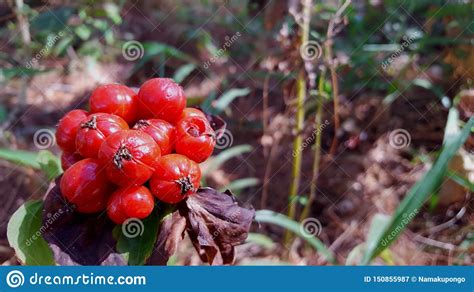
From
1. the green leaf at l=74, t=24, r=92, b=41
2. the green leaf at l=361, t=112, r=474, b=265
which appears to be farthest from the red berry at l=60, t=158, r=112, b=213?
the green leaf at l=74, t=24, r=92, b=41

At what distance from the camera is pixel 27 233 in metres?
1.25

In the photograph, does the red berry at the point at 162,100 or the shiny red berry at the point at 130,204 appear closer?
the shiny red berry at the point at 130,204

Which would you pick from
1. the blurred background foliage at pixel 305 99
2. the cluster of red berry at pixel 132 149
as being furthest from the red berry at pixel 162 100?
the blurred background foliage at pixel 305 99

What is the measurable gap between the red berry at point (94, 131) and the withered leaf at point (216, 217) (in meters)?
0.27

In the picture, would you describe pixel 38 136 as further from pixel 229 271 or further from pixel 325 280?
pixel 325 280

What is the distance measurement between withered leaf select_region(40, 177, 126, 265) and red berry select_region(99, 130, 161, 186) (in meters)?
0.17

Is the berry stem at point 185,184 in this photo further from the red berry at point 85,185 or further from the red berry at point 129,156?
the red berry at point 85,185

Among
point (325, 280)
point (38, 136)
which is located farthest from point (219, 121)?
point (38, 136)

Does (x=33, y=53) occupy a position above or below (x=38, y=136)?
above

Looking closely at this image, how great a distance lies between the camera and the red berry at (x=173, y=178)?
45.3 inches

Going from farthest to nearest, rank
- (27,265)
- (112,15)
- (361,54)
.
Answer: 1. (361,54)
2. (112,15)
3. (27,265)

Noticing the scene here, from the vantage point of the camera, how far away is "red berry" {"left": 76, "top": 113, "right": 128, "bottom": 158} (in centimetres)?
116

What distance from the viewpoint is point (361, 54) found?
2.59m

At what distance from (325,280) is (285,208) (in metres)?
0.79
